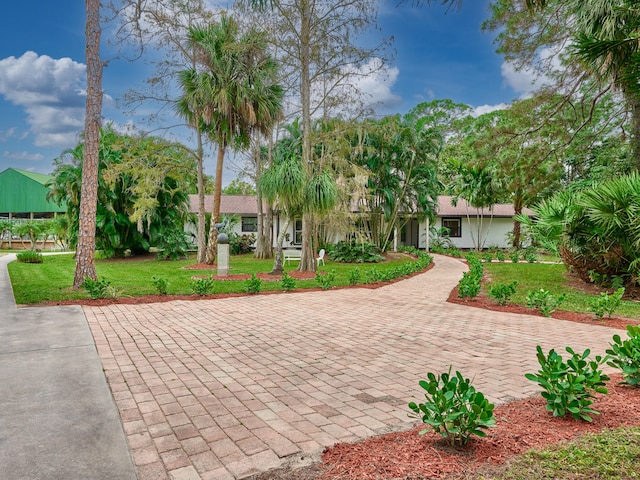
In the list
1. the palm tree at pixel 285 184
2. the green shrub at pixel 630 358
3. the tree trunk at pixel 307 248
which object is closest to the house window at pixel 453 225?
the tree trunk at pixel 307 248

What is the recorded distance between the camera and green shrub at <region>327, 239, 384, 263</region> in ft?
61.8

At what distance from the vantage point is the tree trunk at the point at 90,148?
30.5ft

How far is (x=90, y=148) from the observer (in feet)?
30.6

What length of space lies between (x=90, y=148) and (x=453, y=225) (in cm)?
2485

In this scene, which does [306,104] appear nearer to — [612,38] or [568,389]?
[612,38]

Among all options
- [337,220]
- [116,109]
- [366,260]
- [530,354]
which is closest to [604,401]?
[530,354]

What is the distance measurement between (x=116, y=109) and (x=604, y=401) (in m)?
18.1

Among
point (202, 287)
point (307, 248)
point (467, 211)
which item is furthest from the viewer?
point (467, 211)

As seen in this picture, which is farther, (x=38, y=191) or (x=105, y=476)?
(x=38, y=191)

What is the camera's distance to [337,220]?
15703mm

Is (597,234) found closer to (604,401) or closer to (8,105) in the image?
(604,401)

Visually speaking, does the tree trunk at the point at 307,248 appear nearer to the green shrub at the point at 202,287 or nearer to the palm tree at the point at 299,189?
the palm tree at the point at 299,189

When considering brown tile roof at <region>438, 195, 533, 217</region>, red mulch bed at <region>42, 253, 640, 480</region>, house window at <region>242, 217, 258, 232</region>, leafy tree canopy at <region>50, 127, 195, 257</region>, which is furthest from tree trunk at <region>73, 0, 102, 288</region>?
brown tile roof at <region>438, 195, 533, 217</region>

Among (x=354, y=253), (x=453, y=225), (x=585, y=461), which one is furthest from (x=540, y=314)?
(x=453, y=225)
